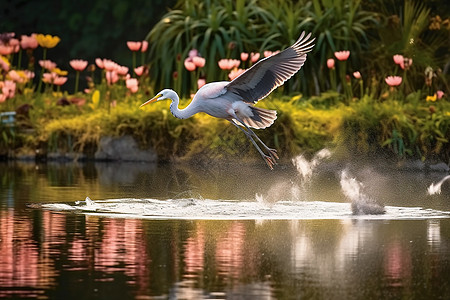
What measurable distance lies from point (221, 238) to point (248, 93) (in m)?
4.10

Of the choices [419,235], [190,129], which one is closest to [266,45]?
[190,129]

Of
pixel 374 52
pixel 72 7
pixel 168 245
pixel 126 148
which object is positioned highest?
pixel 72 7

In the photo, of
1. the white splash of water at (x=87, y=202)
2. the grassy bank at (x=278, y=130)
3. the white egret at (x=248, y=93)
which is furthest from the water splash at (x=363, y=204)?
the grassy bank at (x=278, y=130)

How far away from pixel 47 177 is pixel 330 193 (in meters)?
4.36

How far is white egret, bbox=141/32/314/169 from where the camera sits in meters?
13.8

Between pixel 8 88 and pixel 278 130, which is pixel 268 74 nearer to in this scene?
pixel 278 130

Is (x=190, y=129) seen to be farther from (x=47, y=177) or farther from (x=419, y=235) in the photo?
(x=419, y=235)

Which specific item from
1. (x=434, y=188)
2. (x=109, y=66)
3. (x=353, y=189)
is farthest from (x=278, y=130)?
(x=353, y=189)

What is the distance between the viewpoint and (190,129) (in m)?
20.4

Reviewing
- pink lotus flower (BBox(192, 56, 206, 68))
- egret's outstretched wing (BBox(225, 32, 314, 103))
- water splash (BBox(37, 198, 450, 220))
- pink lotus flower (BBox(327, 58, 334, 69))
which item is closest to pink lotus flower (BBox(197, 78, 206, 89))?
pink lotus flower (BBox(192, 56, 206, 68))

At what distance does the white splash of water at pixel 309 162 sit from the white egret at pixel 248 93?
3.99 meters

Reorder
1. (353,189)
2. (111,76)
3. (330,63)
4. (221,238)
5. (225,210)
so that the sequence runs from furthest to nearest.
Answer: (111,76) → (330,63) → (353,189) → (225,210) → (221,238)

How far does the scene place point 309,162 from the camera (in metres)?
19.5

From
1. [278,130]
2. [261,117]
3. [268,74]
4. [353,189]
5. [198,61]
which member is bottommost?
[353,189]
